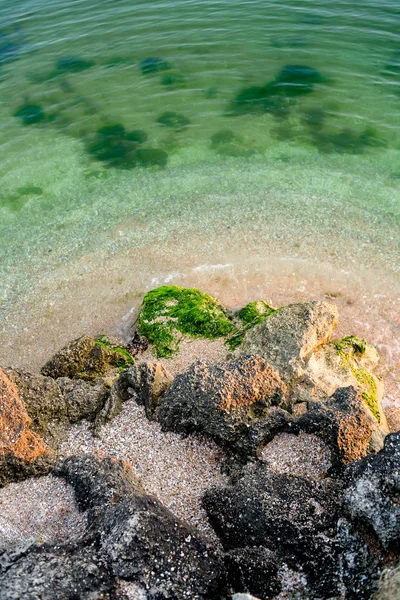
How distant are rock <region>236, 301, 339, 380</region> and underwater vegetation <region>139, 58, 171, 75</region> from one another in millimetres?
16468

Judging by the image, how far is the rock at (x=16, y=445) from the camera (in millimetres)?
7137

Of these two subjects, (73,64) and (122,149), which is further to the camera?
(73,64)

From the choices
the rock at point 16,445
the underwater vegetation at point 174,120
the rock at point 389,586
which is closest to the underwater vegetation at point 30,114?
the underwater vegetation at point 174,120

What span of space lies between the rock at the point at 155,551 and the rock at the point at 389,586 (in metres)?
1.72

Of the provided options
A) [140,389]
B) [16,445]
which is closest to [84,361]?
[140,389]

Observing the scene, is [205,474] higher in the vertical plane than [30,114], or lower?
lower

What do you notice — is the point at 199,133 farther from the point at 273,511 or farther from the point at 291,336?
→ the point at 273,511

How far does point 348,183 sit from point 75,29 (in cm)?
1850

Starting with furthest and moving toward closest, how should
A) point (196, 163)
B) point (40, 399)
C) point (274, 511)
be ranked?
point (196, 163), point (40, 399), point (274, 511)

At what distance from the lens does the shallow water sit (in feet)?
43.0

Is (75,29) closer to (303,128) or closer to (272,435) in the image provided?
(303,128)

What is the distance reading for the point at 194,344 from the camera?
35.2ft

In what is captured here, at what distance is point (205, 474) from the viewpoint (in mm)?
7340

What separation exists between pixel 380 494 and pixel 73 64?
23.7 m
